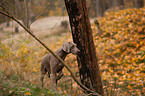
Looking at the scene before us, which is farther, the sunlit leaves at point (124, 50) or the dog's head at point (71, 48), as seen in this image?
the sunlit leaves at point (124, 50)

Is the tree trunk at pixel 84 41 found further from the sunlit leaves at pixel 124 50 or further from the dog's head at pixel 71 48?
the sunlit leaves at pixel 124 50

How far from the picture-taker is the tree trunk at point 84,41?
3684 mm

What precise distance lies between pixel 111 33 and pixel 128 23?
137 cm

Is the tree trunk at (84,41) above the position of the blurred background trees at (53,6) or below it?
below

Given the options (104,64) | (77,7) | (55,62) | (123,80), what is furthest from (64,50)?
(104,64)

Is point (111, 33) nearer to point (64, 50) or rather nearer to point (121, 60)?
point (121, 60)

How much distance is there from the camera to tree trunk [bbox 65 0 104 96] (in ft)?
12.1

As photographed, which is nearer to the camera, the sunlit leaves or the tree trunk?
the tree trunk

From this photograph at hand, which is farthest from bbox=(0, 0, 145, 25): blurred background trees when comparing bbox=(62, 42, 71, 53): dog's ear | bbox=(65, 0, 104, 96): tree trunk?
bbox=(62, 42, 71, 53): dog's ear

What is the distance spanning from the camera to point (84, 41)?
3.81 m

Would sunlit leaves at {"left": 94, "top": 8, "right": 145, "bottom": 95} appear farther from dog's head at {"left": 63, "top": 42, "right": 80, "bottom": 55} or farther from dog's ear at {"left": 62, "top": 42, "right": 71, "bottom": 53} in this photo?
dog's ear at {"left": 62, "top": 42, "right": 71, "bottom": 53}

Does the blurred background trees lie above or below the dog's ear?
above

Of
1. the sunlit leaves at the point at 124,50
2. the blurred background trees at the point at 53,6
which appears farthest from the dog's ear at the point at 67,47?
the sunlit leaves at the point at 124,50

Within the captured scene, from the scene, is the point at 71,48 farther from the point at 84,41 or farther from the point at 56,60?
the point at 56,60
